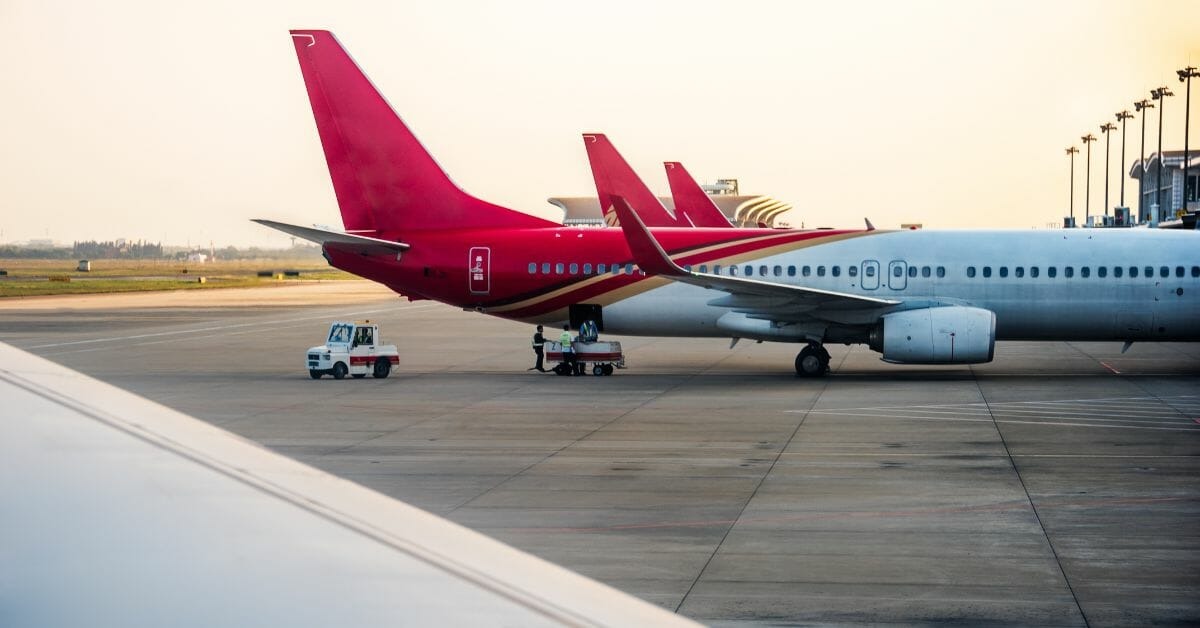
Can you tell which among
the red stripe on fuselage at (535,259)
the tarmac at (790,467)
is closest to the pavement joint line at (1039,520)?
the tarmac at (790,467)

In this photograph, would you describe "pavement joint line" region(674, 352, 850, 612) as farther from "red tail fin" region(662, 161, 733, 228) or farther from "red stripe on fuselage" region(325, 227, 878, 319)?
"red tail fin" region(662, 161, 733, 228)

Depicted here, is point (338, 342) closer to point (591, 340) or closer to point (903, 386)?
point (591, 340)

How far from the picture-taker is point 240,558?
2.01m

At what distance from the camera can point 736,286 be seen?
2861 centimetres

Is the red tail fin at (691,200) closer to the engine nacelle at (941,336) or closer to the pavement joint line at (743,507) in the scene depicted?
the engine nacelle at (941,336)

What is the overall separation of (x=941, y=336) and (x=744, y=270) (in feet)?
16.3

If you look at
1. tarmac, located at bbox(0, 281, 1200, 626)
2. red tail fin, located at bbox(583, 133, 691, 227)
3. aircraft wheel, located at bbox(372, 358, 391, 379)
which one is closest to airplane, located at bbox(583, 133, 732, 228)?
red tail fin, located at bbox(583, 133, 691, 227)

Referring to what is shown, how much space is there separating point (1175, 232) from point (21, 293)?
228 feet

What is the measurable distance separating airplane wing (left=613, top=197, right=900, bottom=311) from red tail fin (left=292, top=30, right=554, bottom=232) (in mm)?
4868

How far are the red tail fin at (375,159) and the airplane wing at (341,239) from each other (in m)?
0.69

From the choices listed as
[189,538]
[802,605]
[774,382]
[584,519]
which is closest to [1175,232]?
[774,382]

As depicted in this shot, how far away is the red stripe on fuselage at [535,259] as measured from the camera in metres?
31.1

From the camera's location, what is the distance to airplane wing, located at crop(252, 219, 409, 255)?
29.5 meters

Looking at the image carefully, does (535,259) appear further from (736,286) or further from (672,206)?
(672,206)
